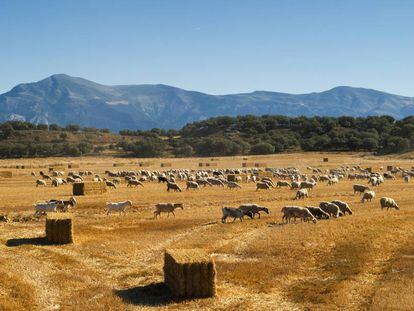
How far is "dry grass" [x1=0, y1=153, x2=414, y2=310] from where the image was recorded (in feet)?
56.2

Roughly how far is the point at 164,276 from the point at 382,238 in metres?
11.5

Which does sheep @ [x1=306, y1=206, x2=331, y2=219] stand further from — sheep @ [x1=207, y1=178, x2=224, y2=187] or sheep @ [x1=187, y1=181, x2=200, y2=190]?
sheep @ [x1=207, y1=178, x2=224, y2=187]

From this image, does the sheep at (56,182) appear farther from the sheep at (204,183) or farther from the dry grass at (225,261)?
the dry grass at (225,261)

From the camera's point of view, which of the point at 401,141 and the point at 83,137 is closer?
the point at 401,141

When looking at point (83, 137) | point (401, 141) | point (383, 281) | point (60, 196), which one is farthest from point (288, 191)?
point (83, 137)

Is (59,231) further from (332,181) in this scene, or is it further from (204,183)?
(332,181)

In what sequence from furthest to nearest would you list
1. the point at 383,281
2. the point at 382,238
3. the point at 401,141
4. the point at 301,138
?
the point at 301,138 < the point at 401,141 < the point at 382,238 < the point at 383,281

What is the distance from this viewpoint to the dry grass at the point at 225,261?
1712 cm

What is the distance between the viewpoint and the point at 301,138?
6265 inches

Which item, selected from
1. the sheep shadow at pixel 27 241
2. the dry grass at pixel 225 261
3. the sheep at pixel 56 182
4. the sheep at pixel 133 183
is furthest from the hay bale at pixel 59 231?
the sheep at pixel 56 182

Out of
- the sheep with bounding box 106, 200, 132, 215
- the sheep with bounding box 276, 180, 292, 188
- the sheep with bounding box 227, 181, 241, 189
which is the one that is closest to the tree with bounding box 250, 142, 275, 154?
the sheep with bounding box 276, 180, 292, 188

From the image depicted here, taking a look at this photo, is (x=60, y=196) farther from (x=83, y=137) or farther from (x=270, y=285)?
(x=83, y=137)

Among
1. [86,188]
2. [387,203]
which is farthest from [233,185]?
[387,203]

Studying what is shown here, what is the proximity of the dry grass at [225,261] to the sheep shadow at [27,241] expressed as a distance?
49 mm
